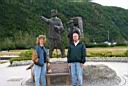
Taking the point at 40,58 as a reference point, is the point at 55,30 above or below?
above

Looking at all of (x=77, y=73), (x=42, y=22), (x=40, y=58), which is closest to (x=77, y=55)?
(x=77, y=73)

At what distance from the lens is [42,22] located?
63.1 metres

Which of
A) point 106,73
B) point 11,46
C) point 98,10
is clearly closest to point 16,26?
point 11,46

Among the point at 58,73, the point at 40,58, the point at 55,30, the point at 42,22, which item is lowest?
the point at 58,73

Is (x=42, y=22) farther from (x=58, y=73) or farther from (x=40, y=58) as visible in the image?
(x=40, y=58)

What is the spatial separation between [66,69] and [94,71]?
0.95 metres

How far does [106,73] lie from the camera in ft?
39.1

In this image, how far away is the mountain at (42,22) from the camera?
53312mm

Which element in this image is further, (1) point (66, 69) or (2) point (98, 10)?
(2) point (98, 10)

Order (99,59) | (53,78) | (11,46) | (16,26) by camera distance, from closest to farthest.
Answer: (53,78) < (99,59) < (11,46) < (16,26)

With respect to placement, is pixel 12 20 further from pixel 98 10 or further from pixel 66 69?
pixel 66 69

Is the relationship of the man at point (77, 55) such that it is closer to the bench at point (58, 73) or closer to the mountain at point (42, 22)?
the bench at point (58, 73)

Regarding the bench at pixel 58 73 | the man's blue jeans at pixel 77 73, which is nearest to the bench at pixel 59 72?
the bench at pixel 58 73

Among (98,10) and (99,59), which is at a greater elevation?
(98,10)
